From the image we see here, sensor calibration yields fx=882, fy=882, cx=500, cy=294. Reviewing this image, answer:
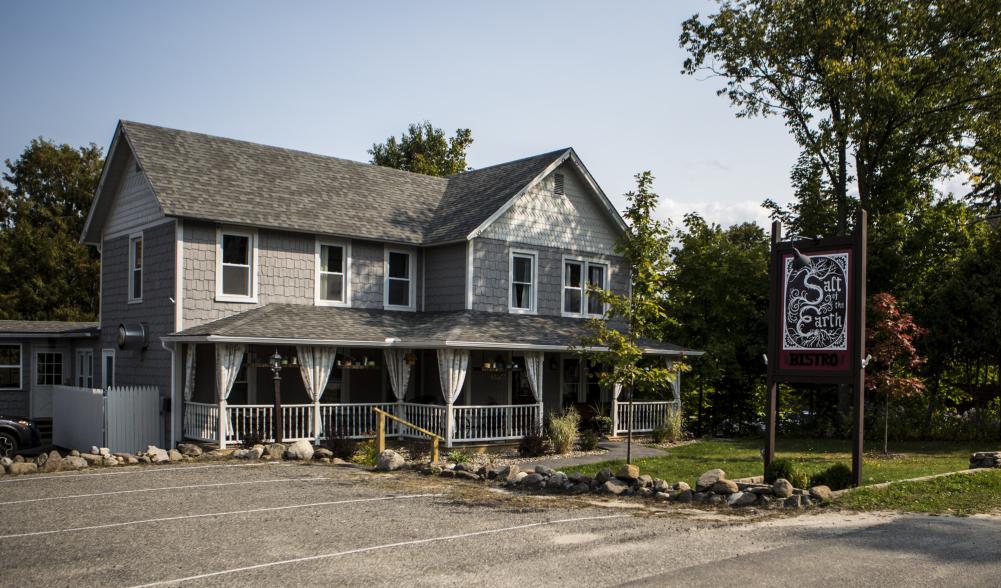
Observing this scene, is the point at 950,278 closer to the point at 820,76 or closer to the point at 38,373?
the point at 820,76

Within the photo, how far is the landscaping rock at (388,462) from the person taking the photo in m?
17.1

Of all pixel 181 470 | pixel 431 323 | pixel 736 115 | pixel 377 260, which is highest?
pixel 736 115

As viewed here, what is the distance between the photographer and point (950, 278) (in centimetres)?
2417

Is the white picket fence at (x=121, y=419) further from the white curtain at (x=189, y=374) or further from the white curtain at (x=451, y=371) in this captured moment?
the white curtain at (x=451, y=371)

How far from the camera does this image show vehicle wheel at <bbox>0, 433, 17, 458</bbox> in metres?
20.1

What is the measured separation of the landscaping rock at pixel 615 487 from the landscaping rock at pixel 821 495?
2.82m

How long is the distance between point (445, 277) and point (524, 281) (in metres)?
2.21

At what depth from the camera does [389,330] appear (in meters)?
21.9

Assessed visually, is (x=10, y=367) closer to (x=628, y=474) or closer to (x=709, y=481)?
(x=628, y=474)

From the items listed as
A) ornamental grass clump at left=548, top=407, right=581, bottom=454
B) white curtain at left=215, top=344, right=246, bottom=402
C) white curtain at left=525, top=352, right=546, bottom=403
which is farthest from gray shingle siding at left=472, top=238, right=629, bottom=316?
white curtain at left=215, top=344, right=246, bottom=402

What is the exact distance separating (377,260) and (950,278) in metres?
15.7

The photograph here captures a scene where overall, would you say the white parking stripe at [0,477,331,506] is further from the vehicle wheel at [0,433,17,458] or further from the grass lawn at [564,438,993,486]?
the vehicle wheel at [0,433,17,458]

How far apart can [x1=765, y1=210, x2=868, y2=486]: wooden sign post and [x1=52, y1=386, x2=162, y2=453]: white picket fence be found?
14.1 m

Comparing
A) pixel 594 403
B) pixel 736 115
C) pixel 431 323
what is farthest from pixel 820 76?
pixel 431 323
